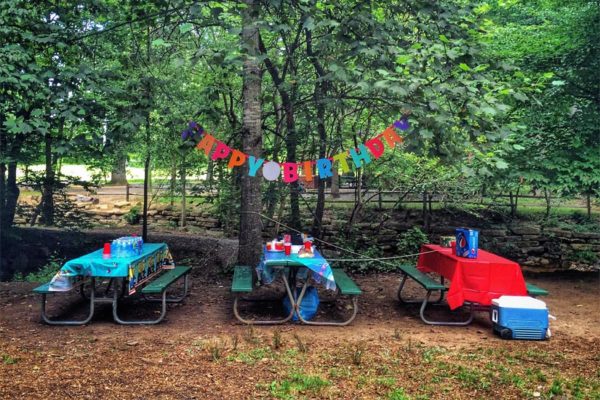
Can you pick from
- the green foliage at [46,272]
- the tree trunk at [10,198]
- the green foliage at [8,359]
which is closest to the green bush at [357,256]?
the green foliage at [46,272]

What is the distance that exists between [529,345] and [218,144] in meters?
3.66

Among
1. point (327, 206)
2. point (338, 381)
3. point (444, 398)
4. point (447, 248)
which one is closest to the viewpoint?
point (444, 398)

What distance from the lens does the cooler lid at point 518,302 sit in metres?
4.46

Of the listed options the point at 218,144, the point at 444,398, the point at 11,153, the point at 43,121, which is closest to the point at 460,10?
the point at 218,144

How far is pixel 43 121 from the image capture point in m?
4.93

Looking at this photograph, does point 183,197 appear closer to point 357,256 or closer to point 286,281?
point 357,256

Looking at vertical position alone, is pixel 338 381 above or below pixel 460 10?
below

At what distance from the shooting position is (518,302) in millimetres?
4512

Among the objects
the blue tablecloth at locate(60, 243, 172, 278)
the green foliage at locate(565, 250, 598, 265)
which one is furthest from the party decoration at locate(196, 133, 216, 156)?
the green foliage at locate(565, 250, 598, 265)

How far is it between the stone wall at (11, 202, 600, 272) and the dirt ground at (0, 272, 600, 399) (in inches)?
147

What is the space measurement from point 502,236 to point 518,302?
5049 millimetres

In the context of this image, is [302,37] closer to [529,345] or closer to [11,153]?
[11,153]

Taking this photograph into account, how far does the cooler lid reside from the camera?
4.46 m

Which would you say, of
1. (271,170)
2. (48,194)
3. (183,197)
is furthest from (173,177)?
(271,170)
